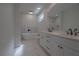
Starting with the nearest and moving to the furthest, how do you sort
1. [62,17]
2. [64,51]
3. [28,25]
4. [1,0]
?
[1,0]
[64,51]
[28,25]
[62,17]

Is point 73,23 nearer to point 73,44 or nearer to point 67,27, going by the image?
point 67,27

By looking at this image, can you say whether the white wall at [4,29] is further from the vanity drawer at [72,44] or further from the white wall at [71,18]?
the white wall at [71,18]

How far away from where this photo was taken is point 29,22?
7.95 feet

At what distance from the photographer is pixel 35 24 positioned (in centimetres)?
246

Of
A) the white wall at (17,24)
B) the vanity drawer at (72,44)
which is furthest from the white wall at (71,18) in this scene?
the white wall at (17,24)

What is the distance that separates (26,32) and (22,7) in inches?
22.6

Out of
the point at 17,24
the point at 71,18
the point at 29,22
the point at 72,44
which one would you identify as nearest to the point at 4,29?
the point at 29,22

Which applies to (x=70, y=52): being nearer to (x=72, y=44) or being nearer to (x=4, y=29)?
(x=72, y=44)

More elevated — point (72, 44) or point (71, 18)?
point (71, 18)

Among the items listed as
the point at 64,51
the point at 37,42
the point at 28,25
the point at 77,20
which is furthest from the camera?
the point at 37,42

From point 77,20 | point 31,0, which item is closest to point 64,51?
point 77,20

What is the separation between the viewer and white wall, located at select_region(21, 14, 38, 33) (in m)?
2.38

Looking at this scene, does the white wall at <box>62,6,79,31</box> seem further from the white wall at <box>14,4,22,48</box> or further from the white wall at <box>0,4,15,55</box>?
the white wall at <box>0,4,15,55</box>

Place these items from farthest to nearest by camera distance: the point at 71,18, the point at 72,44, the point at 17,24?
the point at 17,24, the point at 71,18, the point at 72,44
